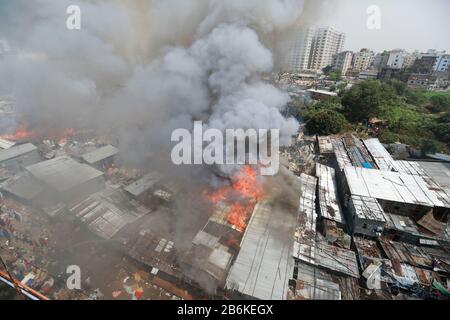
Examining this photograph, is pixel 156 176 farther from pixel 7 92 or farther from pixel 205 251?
pixel 7 92

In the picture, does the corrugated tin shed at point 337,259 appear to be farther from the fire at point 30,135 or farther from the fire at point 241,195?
the fire at point 30,135

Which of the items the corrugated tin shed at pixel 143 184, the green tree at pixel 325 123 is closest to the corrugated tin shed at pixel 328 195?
the green tree at pixel 325 123

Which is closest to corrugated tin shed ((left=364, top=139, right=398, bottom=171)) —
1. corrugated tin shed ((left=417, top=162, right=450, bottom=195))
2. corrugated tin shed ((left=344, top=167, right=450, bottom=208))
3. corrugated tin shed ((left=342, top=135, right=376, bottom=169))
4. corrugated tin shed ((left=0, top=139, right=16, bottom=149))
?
corrugated tin shed ((left=342, top=135, right=376, bottom=169))

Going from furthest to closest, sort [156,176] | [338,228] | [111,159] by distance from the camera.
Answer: [111,159], [156,176], [338,228]

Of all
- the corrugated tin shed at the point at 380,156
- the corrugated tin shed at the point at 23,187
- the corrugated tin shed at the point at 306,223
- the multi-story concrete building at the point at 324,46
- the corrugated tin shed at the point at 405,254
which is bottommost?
the corrugated tin shed at the point at 405,254

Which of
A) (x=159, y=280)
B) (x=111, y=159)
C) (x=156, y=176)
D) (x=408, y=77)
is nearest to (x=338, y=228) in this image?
(x=159, y=280)

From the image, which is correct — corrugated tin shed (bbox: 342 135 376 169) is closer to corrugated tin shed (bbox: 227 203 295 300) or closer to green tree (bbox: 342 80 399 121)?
green tree (bbox: 342 80 399 121)
